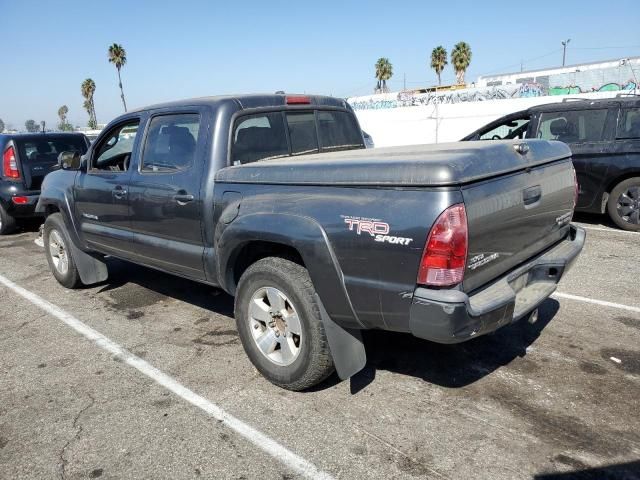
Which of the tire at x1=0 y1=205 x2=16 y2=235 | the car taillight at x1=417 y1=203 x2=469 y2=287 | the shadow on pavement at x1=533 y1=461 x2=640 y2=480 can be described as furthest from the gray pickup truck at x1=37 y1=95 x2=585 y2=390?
the tire at x1=0 y1=205 x2=16 y2=235

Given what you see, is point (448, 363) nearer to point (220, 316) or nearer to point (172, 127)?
point (220, 316)

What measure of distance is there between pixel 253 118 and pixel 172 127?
27.6 inches

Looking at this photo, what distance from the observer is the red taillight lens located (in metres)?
4.28

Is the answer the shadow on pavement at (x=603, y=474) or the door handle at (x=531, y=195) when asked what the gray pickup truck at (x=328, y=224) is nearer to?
the door handle at (x=531, y=195)

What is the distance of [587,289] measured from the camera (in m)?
5.13

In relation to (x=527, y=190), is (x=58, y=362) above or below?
below

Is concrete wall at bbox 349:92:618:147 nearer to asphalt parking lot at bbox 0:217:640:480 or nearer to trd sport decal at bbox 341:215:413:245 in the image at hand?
asphalt parking lot at bbox 0:217:640:480

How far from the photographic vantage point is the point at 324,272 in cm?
293

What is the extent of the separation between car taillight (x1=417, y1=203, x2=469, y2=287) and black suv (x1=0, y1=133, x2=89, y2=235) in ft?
25.8

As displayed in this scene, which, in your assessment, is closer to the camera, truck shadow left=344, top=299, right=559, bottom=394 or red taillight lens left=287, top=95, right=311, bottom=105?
truck shadow left=344, top=299, right=559, bottom=394

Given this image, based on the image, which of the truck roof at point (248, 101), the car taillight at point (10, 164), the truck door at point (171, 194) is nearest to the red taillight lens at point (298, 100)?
the truck roof at point (248, 101)

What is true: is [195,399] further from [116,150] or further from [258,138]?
[116,150]

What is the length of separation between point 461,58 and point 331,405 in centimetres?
5541

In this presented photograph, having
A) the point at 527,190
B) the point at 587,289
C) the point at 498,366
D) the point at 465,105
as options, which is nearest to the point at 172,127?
the point at 527,190
